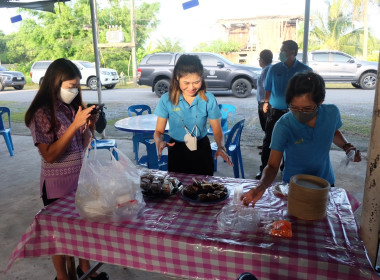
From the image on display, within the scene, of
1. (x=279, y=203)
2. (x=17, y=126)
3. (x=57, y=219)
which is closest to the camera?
(x=57, y=219)

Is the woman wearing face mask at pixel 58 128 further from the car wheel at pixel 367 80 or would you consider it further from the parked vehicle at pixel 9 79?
the parked vehicle at pixel 9 79

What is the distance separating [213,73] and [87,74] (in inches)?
253

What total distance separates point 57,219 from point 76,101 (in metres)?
0.91

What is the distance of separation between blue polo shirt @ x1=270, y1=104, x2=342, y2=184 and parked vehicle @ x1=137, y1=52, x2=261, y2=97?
9131mm

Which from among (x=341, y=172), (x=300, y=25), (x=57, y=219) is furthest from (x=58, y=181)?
(x=300, y=25)

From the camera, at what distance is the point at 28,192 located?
3746mm

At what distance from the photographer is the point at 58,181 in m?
1.82

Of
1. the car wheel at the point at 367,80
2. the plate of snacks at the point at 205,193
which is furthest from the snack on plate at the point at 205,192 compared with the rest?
the car wheel at the point at 367,80

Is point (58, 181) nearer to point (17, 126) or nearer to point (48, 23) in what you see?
point (17, 126)

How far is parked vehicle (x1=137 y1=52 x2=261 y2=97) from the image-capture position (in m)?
10.7

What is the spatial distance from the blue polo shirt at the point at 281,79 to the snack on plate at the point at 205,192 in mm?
2608

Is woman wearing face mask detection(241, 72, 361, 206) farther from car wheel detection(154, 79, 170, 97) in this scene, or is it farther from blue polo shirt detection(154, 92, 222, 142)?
car wheel detection(154, 79, 170, 97)

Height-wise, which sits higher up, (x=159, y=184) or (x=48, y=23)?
(x=48, y=23)

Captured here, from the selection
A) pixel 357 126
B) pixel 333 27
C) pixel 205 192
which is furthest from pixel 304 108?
pixel 333 27
